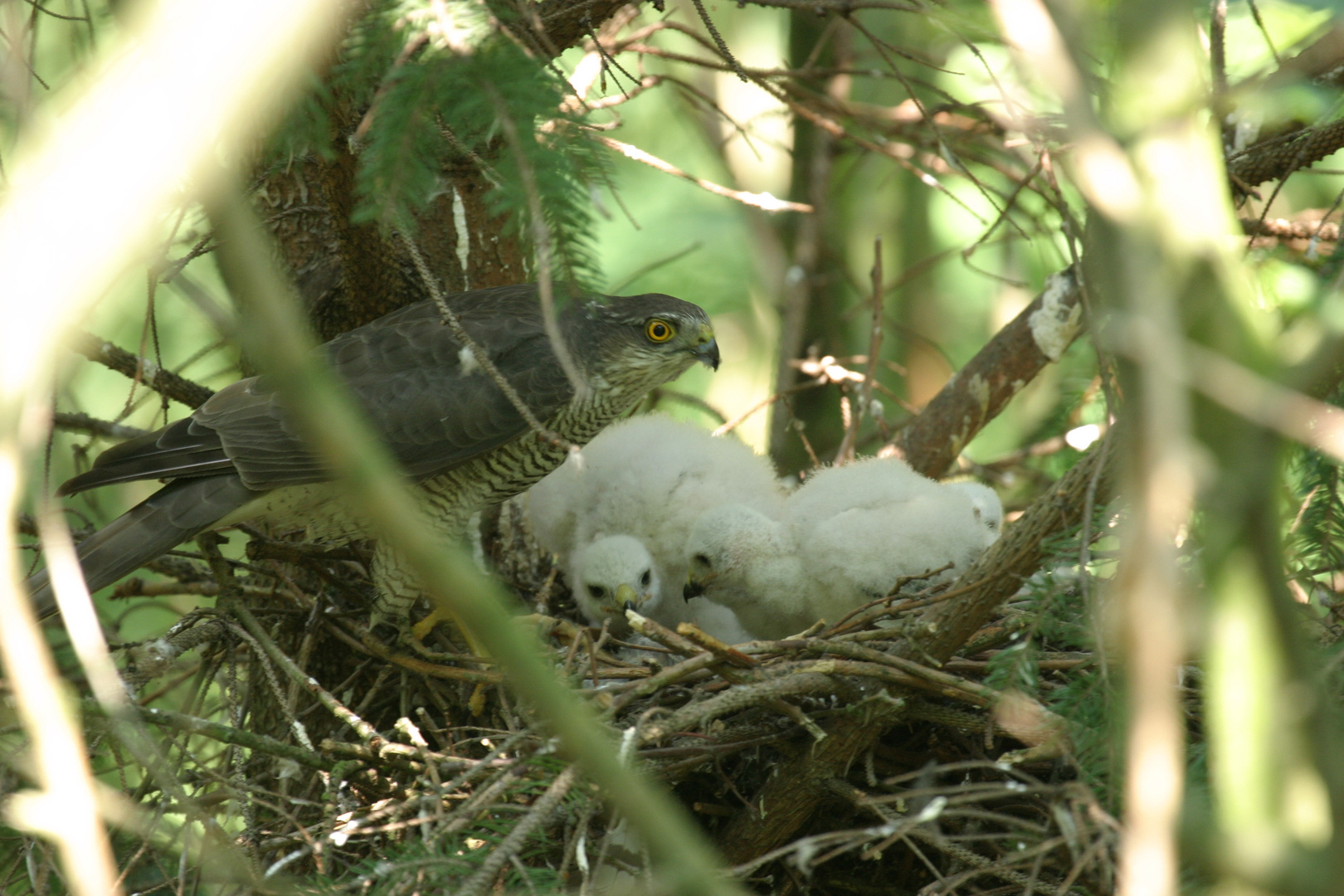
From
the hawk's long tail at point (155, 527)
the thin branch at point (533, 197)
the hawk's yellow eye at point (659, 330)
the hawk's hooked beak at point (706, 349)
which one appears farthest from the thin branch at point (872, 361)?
the thin branch at point (533, 197)

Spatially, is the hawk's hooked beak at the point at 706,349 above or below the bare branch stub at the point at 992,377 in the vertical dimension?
above

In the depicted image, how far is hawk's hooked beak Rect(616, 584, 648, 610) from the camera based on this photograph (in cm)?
333

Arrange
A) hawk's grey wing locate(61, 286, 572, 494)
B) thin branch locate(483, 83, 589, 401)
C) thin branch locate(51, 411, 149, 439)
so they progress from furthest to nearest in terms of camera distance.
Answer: thin branch locate(51, 411, 149, 439)
hawk's grey wing locate(61, 286, 572, 494)
thin branch locate(483, 83, 589, 401)

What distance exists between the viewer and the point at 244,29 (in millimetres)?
1244

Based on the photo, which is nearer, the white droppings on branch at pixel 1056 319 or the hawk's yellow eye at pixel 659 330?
the hawk's yellow eye at pixel 659 330

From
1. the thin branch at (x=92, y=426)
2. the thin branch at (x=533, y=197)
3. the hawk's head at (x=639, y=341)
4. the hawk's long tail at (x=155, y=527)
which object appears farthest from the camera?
the hawk's head at (x=639, y=341)

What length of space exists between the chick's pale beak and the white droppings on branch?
1684mm

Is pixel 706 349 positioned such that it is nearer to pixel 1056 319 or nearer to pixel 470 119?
pixel 1056 319

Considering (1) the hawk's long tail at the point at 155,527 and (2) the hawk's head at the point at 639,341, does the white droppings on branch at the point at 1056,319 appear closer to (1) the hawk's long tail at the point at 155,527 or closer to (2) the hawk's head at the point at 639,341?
(2) the hawk's head at the point at 639,341

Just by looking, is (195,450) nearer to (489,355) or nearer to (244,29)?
(489,355)

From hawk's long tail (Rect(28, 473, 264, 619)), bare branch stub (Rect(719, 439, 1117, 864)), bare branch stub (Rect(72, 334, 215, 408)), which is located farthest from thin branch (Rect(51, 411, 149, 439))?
bare branch stub (Rect(719, 439, 1117, 864))

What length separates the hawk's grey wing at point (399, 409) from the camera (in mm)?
3098

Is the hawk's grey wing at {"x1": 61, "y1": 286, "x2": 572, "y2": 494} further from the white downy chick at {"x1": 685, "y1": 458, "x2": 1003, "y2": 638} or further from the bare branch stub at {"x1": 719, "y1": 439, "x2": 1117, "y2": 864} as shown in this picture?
the bare branch stub at {"x1": 719, "y1": 439, "x2": 1117, "y2": 864}

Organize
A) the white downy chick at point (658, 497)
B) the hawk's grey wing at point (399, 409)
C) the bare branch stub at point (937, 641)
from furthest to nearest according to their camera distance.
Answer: the white downy chick at point (658, 497)
the hawk's grey wing at point (399, 409)
the bare branch stub at point (937, 641)
